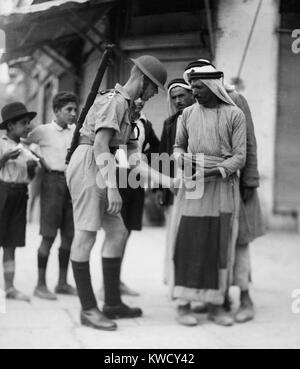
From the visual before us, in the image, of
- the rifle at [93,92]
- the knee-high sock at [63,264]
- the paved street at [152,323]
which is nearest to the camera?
the rifle at [93,92]

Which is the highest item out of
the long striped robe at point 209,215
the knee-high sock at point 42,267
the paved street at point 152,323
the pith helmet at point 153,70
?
the pith helmet at point 153,70

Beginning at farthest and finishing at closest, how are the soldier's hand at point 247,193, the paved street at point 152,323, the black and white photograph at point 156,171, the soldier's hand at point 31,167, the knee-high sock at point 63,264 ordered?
the knee-high sock at point 63,264 < the soldier's hand at point 31,167 < the soldier's hand at point 247,193 < the black and white photograph at point 156,171 < the paved street at point 152,323

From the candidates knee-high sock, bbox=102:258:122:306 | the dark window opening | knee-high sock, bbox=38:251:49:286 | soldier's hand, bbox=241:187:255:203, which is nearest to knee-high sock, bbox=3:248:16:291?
knee-high sock, bbox=38:251:49:286

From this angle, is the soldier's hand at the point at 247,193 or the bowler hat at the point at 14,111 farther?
the bowler hat at the point at 14,111

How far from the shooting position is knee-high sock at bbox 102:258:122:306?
151 inches

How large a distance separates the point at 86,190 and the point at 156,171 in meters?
0.55

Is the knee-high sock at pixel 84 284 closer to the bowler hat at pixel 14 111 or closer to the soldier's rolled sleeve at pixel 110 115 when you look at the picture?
the soldier's rolled sleeve at pixel 110 115

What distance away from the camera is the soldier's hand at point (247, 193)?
12.5 ft

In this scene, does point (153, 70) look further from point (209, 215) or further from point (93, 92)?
point (209, 215)

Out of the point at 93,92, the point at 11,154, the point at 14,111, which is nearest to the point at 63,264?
the point at 11,154

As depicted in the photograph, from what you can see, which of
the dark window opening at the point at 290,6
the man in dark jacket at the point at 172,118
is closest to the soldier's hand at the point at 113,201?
the man in dark jacket at the point at 172,118

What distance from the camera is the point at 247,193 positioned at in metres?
3.82

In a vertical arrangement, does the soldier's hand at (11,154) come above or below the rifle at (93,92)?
below

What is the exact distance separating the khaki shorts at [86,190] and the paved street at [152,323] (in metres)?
0.65
